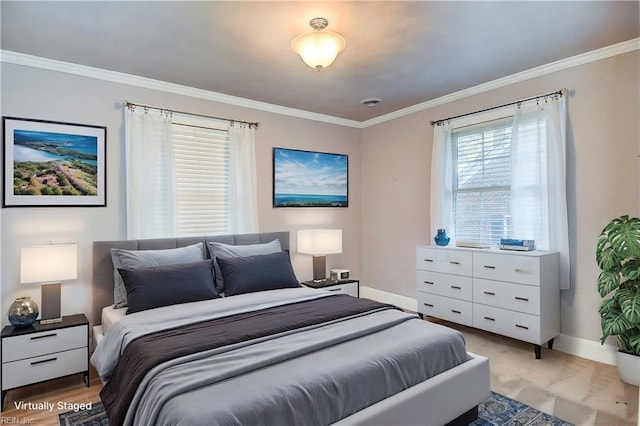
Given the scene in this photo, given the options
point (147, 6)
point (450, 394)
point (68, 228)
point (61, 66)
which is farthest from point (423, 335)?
point (61, 66)

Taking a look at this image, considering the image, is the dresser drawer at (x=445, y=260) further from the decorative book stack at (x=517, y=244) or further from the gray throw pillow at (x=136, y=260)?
the gray throw pillow at (x=136, y=260)

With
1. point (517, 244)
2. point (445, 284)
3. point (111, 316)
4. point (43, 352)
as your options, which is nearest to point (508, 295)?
point (517, 244)

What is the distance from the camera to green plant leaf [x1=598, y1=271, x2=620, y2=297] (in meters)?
2.67

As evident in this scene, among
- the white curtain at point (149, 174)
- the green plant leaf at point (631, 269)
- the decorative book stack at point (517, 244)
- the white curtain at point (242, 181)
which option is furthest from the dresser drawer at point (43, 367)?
the green plant leaf at point (631, 269)

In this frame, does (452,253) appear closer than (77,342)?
No

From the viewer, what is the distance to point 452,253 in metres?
3.75

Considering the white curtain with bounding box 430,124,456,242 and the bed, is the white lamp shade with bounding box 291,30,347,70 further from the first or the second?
the white curtain with bounding box 430,124,456,242

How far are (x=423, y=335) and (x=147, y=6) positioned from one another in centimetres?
266

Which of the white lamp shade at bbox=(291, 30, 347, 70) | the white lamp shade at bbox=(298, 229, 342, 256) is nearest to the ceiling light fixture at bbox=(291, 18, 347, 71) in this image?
the white lamp shade at bbox=(291, 30, 347, 70)

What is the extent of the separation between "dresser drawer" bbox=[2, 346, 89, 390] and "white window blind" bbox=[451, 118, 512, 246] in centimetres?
375

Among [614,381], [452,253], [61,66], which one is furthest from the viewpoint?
[452,253]

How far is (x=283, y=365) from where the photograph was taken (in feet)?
5.77

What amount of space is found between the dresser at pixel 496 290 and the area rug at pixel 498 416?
2.94ft

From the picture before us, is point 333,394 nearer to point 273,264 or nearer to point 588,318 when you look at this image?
point 273,264
